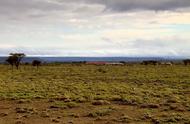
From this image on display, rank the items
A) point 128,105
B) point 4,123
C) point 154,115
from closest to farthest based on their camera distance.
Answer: point 4,123, point 154,115, point 128,105

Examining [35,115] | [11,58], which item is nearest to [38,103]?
[35,115]

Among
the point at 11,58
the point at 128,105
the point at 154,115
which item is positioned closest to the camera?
the point at 154,115

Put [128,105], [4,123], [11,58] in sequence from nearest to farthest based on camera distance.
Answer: [4,123], [128,105], [11,58]

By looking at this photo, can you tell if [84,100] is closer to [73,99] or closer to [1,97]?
[73,99]

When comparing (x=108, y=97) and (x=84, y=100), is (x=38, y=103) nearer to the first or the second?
(x=84, y=100)

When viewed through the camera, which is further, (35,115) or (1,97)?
(1,97)

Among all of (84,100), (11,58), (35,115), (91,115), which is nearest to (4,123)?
(35,115)

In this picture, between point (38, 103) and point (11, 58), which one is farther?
point (11, 58)

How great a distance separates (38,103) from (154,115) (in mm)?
7291

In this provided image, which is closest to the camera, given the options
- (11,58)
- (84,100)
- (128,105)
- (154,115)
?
(154,115)

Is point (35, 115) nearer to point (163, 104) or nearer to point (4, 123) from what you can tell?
point (4, 123)

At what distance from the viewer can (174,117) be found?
18891 millimetres

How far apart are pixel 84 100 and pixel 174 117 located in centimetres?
724

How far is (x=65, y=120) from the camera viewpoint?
18625mm
